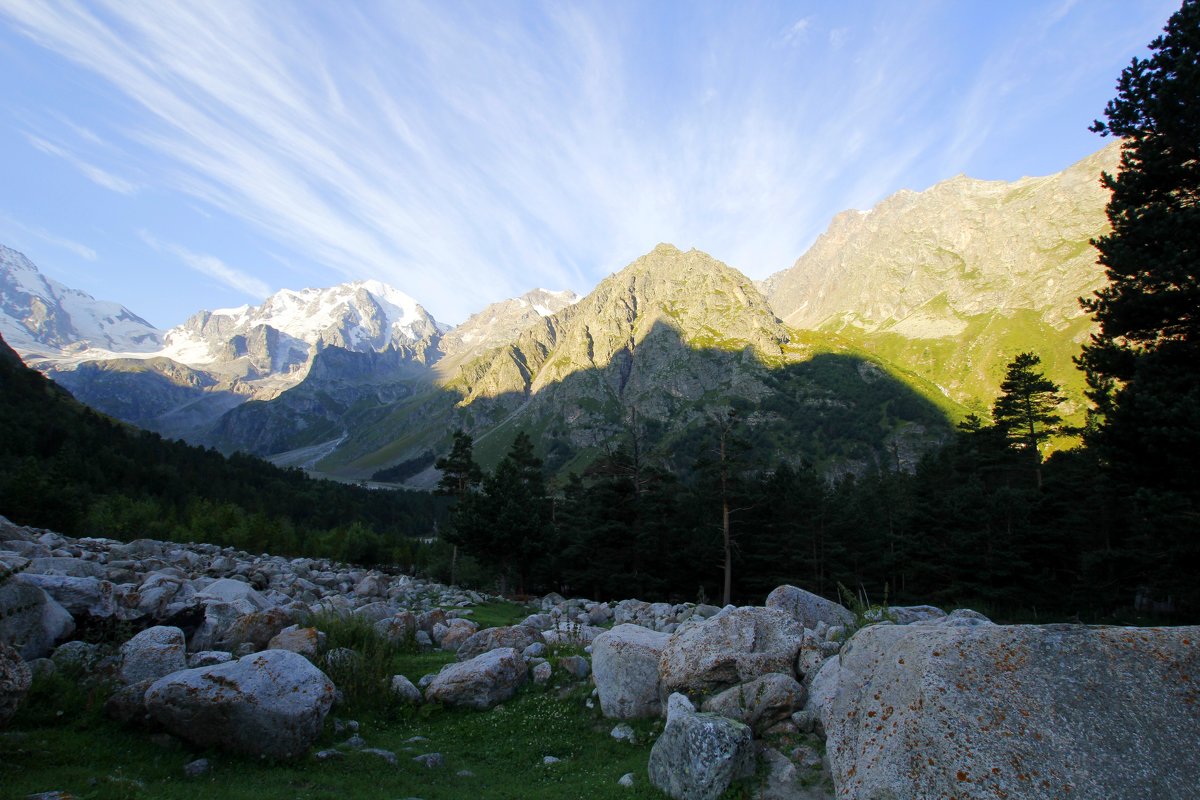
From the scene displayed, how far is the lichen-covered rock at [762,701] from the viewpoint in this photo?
8.91m

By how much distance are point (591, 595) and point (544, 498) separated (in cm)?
1018

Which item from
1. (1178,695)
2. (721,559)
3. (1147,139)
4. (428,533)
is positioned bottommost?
(428,533)

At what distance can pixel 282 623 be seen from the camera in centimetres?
1312

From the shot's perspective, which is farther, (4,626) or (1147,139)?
(1147,139)

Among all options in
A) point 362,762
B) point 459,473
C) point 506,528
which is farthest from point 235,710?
point 459,473

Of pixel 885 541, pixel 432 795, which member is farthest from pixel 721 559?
pixel 432 795

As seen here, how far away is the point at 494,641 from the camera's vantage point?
1588cm

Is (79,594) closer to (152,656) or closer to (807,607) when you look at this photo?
(152,656)

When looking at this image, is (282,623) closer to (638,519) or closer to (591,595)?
(638,519)

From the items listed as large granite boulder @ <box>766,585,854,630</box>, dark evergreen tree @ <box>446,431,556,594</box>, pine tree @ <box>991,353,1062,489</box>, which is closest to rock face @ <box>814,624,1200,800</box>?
large granite boulder @ <box>766,585,854,630</box>

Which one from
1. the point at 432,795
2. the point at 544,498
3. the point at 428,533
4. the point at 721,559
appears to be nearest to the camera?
the point at 432,795

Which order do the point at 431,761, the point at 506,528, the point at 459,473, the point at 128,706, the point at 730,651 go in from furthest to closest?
the point at 459,473
the point at 506,528
the point at 730,651
the point at 431,761
the point at 128,706

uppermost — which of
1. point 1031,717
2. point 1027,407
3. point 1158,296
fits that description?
point 1027,407

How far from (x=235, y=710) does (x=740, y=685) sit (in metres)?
7.96
